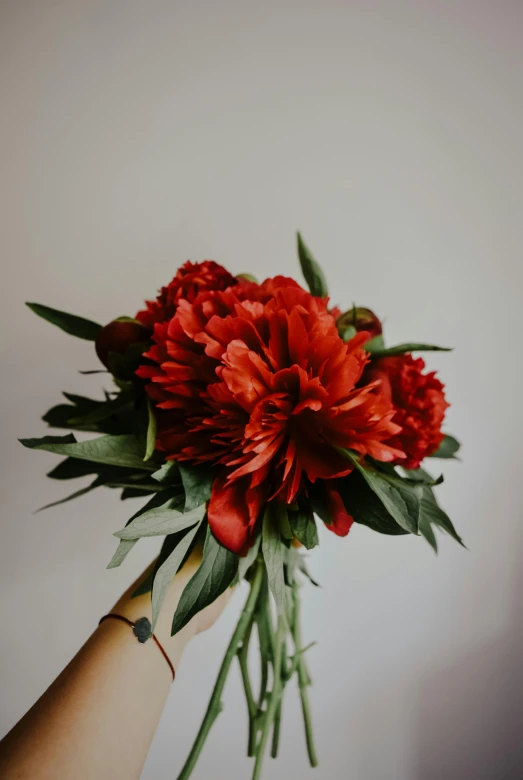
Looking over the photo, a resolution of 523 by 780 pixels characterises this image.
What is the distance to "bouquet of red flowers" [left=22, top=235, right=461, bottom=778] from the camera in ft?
1.32

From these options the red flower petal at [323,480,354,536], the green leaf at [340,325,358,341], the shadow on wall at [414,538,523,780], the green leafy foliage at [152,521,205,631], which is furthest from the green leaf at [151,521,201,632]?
the shadow on wall at [414,538,523,780]

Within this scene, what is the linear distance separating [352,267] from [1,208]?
0.51 metres

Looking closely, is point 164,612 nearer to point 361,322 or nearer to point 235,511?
point 235,511

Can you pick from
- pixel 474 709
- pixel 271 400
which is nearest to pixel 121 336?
pixel 271 400

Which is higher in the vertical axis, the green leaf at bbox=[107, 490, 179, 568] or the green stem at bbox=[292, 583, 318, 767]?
the green leaf at bbox=[107, 490, 179, 568]

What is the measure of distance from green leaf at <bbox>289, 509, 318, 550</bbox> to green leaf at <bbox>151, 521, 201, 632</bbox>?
8 cm

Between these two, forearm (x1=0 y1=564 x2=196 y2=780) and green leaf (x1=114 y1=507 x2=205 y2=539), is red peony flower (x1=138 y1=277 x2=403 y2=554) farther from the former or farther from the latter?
forearm (x1=0 y1=564 x2=196 y2=780)

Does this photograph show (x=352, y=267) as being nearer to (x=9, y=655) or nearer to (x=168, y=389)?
(x=168, y=389)

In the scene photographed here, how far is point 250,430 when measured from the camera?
39 cm

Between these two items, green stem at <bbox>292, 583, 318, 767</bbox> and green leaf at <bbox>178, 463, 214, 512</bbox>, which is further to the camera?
green stem at <bbox>292, 583, 318, 767</bbox>

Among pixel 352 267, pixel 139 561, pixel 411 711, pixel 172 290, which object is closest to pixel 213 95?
pixel 352 267

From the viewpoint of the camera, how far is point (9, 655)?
749 millimetres

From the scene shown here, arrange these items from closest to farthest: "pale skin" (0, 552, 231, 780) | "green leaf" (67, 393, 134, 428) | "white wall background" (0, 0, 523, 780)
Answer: "pale skin" (0, 552, 231, 780) < "green leaf" (67, 393, 134, 428) < "white wall background" (0, 0, 523, 780)

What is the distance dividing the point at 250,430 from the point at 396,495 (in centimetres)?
13
